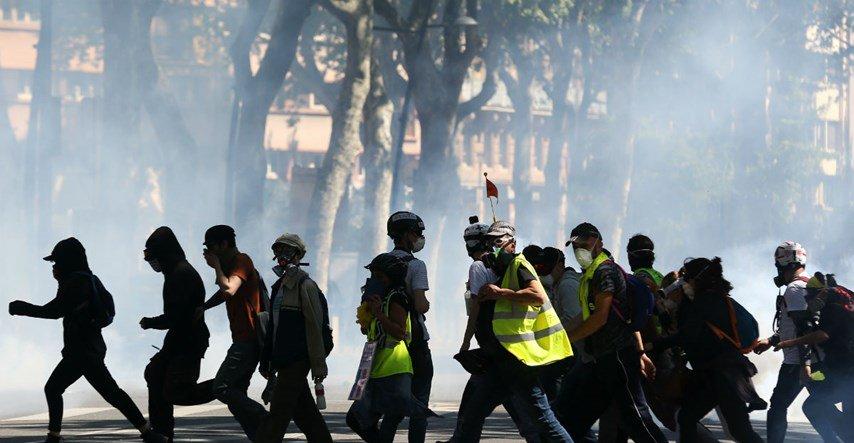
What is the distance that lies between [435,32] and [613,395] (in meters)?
30.5

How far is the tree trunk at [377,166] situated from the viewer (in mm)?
33656

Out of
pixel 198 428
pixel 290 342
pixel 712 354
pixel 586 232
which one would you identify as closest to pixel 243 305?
pixel 290 342

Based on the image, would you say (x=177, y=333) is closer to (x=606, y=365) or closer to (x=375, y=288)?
(x=375, y=288)

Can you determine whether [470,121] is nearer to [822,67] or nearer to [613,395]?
[822,67]

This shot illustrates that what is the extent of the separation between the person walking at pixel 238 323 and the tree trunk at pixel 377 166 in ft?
71.5

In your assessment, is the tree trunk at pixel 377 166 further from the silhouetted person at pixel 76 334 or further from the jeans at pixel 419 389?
the jeans at pixel 419 389

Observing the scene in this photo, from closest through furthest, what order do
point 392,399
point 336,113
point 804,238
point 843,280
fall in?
1. point 392,399
2. point 336,113
3. point 843,280
4. point 804,238

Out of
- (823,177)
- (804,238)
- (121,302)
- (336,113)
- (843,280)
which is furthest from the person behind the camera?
(823,177)

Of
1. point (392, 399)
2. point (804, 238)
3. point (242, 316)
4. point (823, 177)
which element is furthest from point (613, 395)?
point (823, 177)

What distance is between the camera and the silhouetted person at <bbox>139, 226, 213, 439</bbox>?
11727 mm

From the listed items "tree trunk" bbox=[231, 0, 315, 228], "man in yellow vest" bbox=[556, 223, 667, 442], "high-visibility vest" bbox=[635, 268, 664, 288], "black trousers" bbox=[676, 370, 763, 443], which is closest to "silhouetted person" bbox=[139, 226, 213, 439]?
"man in yellow vest" bbox=[556, 223, 667, 442]

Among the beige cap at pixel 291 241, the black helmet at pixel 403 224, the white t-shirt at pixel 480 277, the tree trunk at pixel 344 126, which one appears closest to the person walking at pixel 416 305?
the black helmet at pixel 403 224

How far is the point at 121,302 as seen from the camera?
35.2m

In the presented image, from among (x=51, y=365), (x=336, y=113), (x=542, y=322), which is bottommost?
(x=51, y=365)
